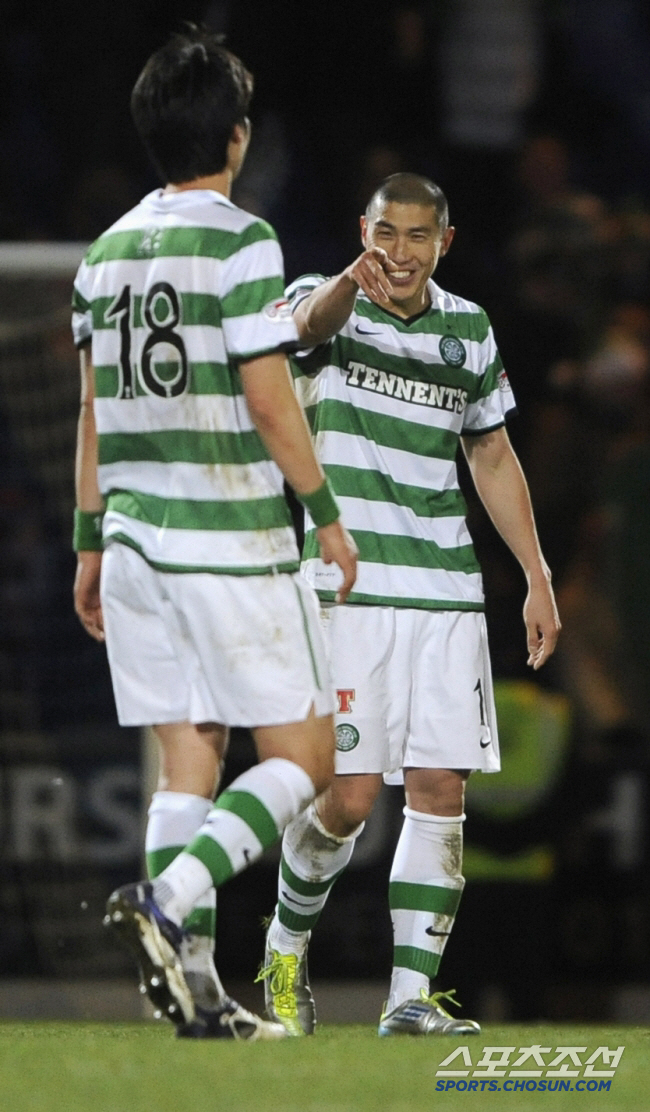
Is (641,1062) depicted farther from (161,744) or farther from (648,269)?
(648,269)

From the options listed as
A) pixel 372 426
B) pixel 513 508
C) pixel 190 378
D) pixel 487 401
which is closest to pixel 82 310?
pixel 190 378

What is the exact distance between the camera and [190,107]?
3760 millimetres

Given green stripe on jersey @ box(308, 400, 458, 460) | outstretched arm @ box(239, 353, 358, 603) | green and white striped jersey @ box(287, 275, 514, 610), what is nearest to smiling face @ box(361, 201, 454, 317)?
green and white striped jersey @ box(287, 275, 514, 610)

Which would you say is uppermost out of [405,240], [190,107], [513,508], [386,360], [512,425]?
[190,107]

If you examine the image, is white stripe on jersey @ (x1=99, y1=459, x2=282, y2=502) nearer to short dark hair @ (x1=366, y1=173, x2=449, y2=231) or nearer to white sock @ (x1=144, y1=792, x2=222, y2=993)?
white sock @ (x1=144, y1=792, x2=222, y2=993)

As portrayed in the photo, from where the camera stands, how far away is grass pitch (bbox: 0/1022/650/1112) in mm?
2926

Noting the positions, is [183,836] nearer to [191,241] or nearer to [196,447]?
[196,447]

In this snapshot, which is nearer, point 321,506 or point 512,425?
point 321,506

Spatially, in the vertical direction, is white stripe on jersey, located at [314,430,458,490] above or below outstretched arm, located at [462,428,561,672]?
above

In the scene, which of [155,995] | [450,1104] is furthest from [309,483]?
[450,1104]

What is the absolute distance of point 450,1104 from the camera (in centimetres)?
299

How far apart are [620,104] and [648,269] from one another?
1.41 metres

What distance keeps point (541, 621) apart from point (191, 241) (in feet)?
4.59

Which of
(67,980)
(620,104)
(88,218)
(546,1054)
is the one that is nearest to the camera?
(546,1054)
